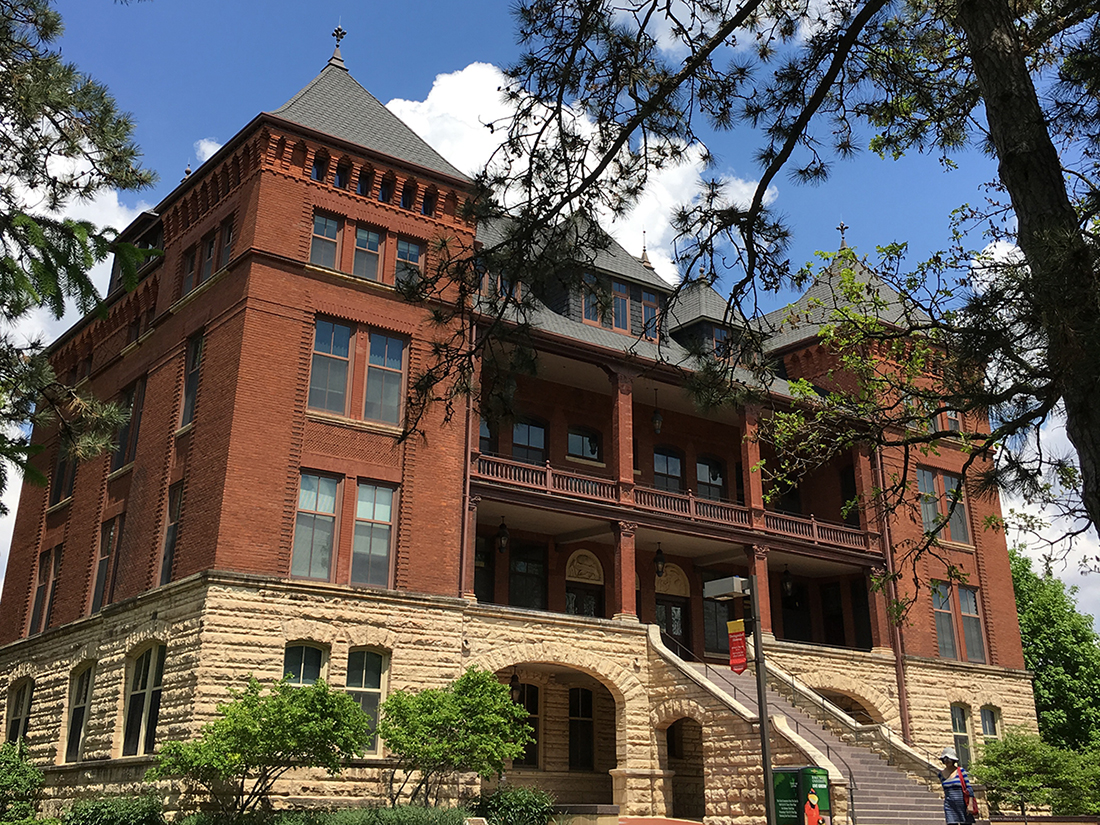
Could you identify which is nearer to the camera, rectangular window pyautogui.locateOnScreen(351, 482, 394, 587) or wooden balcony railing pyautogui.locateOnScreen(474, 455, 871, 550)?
rectangular window pyautogui.locateOnScreen(351, 482, 394, 587)

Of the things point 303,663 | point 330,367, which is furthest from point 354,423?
point 303,663

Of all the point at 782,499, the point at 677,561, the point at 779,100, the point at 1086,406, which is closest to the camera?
the point at 1086,406

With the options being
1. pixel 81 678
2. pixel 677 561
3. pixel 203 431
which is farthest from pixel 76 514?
pixel 677 561

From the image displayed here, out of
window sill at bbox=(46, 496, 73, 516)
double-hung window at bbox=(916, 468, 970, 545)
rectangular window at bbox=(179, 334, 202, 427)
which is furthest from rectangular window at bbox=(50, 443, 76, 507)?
double-hung window at bbox=(916, 468, 970, 545)

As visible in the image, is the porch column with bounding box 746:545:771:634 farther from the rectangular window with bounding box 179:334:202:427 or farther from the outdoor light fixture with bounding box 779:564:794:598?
the rectangular window with bounding box 179:334:202:427

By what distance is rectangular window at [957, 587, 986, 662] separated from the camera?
33.5 meters

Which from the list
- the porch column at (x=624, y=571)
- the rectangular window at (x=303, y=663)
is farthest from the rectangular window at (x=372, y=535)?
the porch column at (x=624, y=571)

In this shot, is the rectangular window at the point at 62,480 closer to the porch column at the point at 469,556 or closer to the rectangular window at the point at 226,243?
the rectangular window at the point at 226,243

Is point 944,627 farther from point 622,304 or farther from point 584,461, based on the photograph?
point 622,304

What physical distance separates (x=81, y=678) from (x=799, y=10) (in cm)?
2333

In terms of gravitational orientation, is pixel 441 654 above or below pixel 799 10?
below

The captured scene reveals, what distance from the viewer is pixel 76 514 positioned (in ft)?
95.9

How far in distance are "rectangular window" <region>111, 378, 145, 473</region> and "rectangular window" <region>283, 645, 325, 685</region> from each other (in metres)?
8.87

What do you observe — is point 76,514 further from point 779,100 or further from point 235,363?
point 779,100
